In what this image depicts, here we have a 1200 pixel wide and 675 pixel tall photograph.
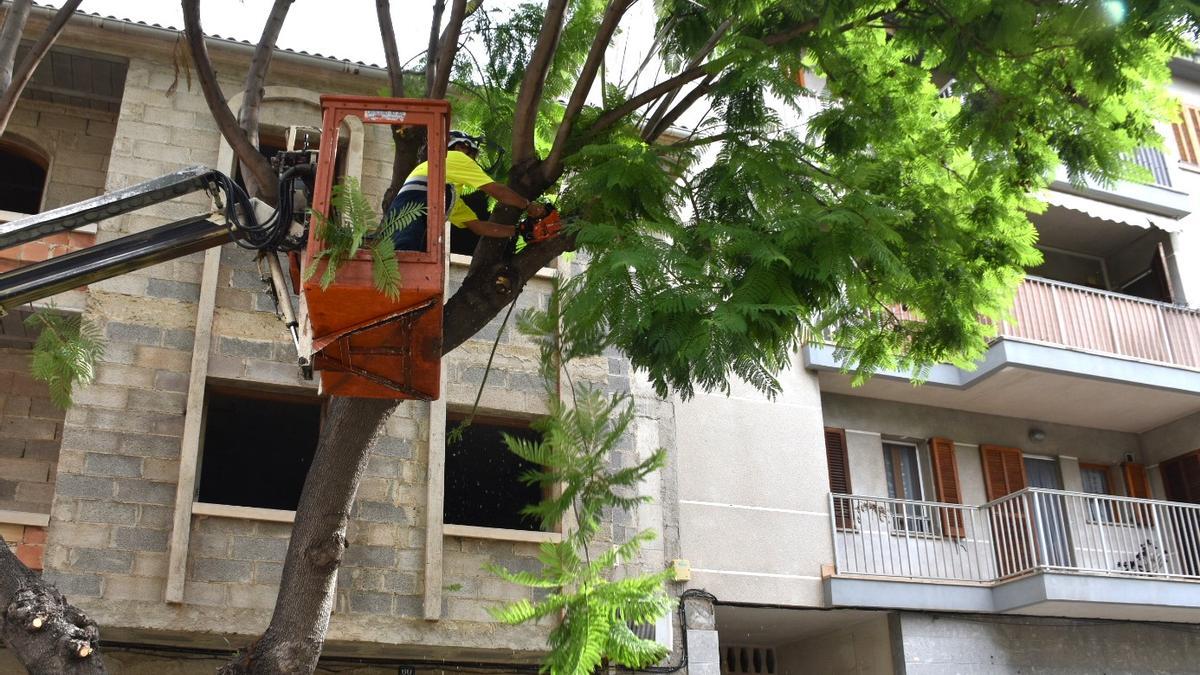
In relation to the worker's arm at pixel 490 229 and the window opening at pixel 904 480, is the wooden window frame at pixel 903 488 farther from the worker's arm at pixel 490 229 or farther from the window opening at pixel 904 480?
the worker's arm at pixel 490 229

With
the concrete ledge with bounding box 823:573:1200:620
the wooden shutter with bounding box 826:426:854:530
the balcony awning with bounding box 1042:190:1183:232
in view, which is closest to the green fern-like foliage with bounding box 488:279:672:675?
the concrete ledge with bounding box 823:573:1200:620

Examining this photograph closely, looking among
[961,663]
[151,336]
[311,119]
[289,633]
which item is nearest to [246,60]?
[311,119]

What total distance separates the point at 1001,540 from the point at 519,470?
588 centimetres

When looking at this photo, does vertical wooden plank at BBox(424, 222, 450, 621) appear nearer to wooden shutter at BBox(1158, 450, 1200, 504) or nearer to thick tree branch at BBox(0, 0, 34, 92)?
thick tree branch at BBox(0, 0, 34, 92)

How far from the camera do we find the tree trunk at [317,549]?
7914 millimetres

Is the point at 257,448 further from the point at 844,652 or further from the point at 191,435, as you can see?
the point at 844,652

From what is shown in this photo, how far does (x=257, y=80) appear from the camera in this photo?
921 centimetres

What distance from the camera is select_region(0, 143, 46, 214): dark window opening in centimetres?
1452

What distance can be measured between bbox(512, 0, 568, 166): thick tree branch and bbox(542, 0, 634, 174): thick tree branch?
163 millimetres

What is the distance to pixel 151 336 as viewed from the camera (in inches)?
504

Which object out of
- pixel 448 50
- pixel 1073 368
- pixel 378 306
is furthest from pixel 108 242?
pixel 1073 368

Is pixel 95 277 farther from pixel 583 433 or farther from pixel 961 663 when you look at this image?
pixel 961 663

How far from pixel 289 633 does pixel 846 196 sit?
4.25 meters

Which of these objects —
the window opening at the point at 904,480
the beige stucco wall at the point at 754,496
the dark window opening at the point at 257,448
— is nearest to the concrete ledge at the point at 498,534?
the dark window opening at the point at 257,448
